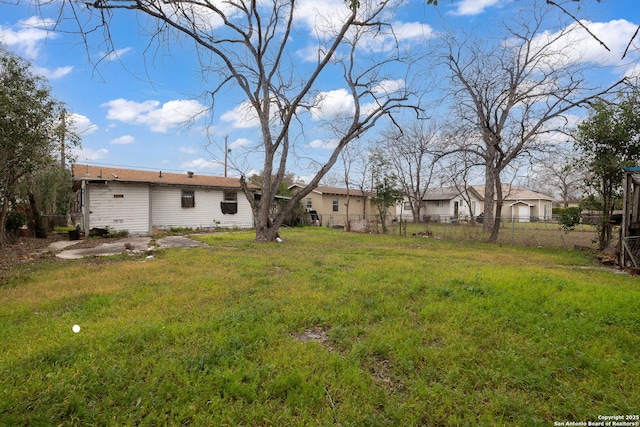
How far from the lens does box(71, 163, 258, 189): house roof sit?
1404cm

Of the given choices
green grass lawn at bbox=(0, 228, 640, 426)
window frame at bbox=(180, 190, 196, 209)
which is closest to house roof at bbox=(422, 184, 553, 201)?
window frame at bbox=(180, 190, 196, 209)

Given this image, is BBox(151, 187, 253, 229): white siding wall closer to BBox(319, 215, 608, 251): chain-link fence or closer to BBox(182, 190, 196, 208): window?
BBox(182, 190, 196, 208): window

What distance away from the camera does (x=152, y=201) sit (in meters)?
15.9

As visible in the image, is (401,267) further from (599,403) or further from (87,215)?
(87,215)

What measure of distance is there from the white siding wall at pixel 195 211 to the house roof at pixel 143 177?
1.77ft

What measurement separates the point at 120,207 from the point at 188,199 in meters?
3.46

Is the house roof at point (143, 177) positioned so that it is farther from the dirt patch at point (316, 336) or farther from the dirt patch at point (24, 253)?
the dirt patch at point (316, 336)

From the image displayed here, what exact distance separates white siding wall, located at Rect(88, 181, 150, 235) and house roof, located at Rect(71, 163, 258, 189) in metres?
0.47

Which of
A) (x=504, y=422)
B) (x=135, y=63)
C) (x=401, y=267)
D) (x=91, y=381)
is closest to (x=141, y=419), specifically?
(x=91, y=381)

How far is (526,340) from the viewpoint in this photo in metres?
3.24

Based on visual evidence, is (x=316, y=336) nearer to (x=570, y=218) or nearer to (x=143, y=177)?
(x=570, y=218)

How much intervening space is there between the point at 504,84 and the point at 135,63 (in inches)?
547

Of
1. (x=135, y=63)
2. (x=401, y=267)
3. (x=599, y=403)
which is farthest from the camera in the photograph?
(x=401, y=267)

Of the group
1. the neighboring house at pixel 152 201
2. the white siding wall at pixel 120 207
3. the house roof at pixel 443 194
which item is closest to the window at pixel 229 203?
the neighboring house at pixel 152 201
